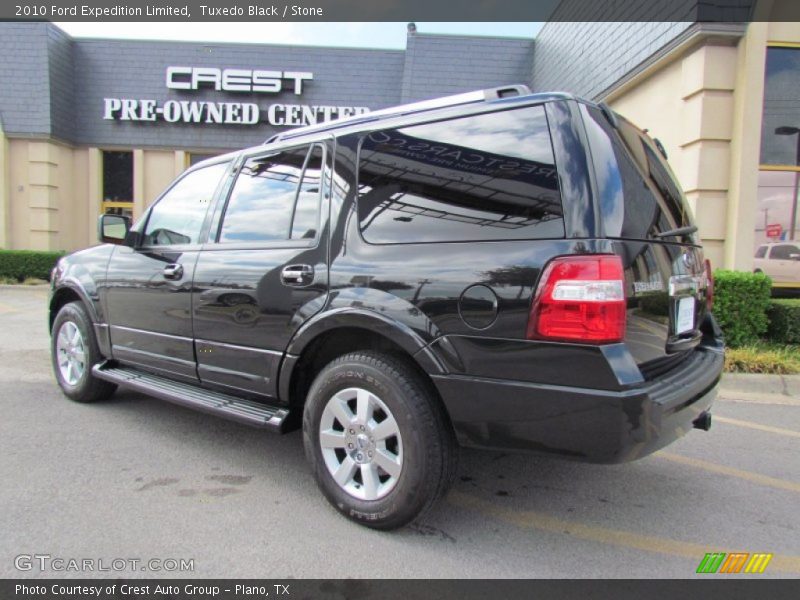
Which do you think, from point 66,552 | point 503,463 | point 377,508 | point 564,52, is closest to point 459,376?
point 377,508

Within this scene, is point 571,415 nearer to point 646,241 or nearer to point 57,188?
point 646,241

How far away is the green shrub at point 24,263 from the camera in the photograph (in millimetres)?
13031

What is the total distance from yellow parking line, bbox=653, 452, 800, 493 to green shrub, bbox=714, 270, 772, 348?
3.20m

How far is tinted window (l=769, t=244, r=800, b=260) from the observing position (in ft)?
25.6

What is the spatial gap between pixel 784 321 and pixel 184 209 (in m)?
6.72

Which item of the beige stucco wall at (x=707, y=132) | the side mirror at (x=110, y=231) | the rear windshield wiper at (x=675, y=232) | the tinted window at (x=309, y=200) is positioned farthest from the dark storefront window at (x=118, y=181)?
the rear windshield wiper at (x=675, y=232)

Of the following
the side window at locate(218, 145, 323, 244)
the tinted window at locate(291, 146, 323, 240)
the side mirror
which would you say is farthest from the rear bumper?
the side mirror

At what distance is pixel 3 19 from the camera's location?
1369cm

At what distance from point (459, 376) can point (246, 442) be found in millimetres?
2122

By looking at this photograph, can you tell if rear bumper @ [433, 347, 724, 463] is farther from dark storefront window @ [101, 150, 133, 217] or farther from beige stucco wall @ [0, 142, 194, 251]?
dark storefront window @ [101, 150, 133, 217]

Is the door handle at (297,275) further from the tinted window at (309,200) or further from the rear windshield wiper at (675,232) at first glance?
the rear windshield wiper at (675,232)

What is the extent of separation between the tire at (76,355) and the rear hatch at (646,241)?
405cm

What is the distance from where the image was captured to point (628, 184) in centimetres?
236

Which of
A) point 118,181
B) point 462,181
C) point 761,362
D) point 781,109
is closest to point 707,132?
point 781,109
